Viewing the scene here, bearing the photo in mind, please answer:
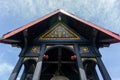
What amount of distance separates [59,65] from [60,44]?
1.21m

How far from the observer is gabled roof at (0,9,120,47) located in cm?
957

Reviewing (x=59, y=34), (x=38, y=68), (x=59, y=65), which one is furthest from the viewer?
(x=59, y=65)

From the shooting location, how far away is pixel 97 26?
31.7ft

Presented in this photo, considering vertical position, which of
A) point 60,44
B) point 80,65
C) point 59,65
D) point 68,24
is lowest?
point 80,65

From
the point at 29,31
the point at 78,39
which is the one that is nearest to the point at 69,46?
the point at 78,39

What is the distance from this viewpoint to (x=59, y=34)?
33.9ft

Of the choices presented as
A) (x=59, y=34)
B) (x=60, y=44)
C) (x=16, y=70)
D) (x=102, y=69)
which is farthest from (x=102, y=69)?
(x=16, y=70)

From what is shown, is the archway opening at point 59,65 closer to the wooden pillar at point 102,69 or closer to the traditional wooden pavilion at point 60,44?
the traditional wooden pavilion at point 60,44

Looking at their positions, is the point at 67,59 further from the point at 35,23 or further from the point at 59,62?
the point at 35,23

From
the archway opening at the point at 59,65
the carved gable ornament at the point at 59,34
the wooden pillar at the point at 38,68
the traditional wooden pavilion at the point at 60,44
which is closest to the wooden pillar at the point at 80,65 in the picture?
the traditional wooden pavilion at the point at 60,44

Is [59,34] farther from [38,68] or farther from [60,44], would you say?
[38,68]

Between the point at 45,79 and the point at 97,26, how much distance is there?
138 inches

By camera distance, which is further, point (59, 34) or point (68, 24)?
point (68, 24)

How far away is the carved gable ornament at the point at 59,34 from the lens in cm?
1016
